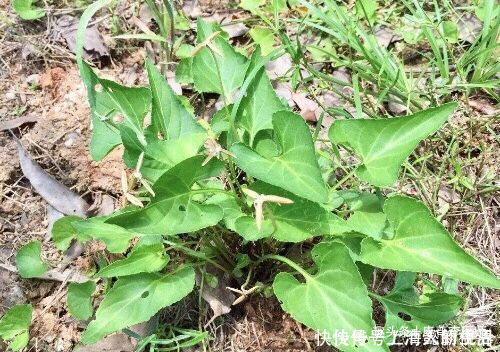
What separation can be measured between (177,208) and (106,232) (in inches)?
11.3

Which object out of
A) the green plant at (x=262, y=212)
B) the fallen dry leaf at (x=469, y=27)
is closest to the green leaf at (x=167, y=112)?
the green plant at (x=262, y=212)

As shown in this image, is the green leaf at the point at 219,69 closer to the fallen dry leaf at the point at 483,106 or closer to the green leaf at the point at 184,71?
the green leaf at the point at 184,71

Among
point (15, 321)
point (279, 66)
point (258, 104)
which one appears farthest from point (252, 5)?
point (15, 321)

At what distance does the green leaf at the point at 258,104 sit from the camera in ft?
4.83

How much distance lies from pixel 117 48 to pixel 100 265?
2.78 ft

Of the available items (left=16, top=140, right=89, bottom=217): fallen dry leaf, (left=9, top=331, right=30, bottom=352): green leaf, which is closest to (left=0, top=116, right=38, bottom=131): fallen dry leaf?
(left=16, top=140, right=89, bottom=217): fallen dry leaf

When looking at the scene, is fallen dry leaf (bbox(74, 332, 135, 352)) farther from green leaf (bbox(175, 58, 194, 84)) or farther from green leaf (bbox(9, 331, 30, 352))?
green leaf (bbox(175, 58, 194, 84))

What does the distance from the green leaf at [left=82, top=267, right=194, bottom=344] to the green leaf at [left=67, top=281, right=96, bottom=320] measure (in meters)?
0.19

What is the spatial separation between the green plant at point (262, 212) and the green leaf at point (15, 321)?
158mm

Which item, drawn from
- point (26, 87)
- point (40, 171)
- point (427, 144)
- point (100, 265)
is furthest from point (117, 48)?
point (427, 144)

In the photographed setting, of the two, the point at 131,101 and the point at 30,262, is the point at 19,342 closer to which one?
the point at 30,262

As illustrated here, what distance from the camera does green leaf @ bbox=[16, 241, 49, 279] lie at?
170 cm

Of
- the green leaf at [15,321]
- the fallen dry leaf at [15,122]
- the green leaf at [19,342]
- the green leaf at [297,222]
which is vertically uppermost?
the green leaf at [297,222]

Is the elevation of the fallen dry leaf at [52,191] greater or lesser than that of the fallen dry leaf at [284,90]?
lesser
